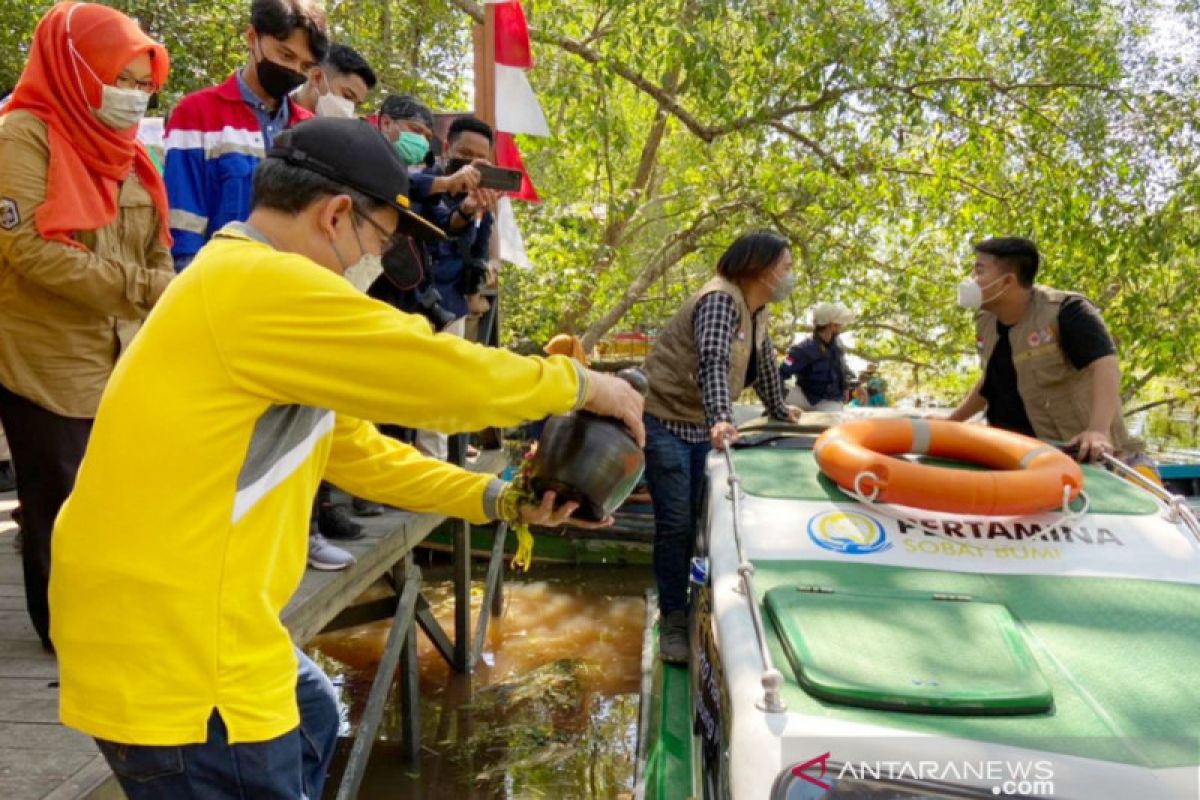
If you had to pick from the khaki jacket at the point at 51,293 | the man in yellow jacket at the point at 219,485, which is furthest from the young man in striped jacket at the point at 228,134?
the man in yellow jacket at the point at 219,485

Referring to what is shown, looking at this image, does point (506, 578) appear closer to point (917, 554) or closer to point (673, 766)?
point (673, 766)

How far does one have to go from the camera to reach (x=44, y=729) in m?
2.18

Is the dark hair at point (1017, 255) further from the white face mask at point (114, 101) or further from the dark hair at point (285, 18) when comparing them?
the white face mask at point (114, 101)

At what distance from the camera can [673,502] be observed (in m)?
4.02

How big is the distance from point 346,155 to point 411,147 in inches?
104

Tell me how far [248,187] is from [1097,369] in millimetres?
3463

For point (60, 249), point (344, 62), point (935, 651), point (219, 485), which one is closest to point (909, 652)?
point (935, 651)

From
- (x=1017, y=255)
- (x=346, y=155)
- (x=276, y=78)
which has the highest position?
(x=276, y=78)

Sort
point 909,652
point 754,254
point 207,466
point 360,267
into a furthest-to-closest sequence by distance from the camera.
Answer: point 754,254
point 909,652
point 360,267
point 207,466

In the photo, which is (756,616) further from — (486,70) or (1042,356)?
(486,70)

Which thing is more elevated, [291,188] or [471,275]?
[291,188]

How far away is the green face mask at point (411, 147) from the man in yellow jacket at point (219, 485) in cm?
261

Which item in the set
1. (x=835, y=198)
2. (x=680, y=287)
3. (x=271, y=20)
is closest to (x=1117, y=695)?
(x=271, y=20)

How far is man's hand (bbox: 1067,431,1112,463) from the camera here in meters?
3.43
